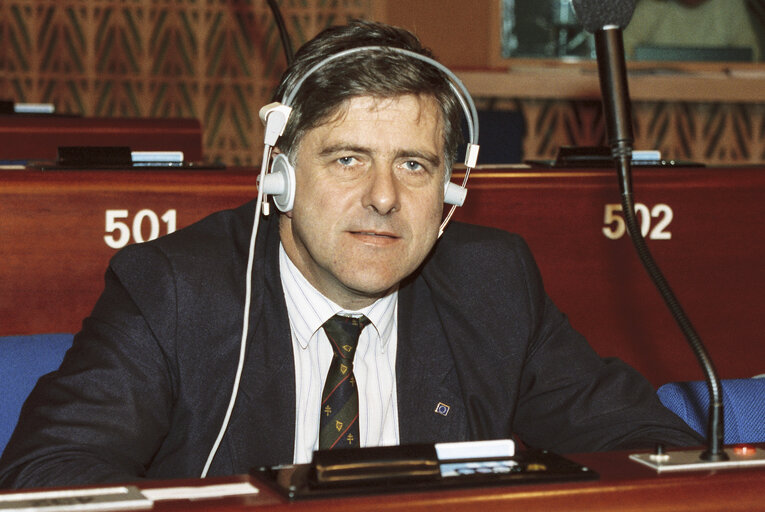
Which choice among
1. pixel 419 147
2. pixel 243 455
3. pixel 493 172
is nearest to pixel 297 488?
pixel 243 455

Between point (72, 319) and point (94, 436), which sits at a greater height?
point (72, 319)

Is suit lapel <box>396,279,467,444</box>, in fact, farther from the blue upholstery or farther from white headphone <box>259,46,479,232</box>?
the blue upholstery

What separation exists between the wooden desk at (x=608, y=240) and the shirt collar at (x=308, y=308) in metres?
0.68

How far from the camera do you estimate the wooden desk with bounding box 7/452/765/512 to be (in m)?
0.85

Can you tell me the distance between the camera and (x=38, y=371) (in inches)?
57.4

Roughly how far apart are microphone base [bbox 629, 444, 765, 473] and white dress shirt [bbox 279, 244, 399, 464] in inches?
24.1

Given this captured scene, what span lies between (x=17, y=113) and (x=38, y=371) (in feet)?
8.37

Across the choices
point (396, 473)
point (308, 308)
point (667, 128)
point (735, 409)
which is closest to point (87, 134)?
point (308, 308)

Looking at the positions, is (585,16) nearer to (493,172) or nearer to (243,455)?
(243,455)

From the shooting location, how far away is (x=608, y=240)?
2557 millimetres

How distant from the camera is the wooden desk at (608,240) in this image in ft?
7.29

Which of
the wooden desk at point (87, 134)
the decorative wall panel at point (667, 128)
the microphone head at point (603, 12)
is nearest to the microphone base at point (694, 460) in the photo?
the microphone head at point (603, 12)

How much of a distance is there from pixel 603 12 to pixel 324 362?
70cm

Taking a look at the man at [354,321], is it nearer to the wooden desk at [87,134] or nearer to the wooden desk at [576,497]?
the wooden desk at [576,497]
